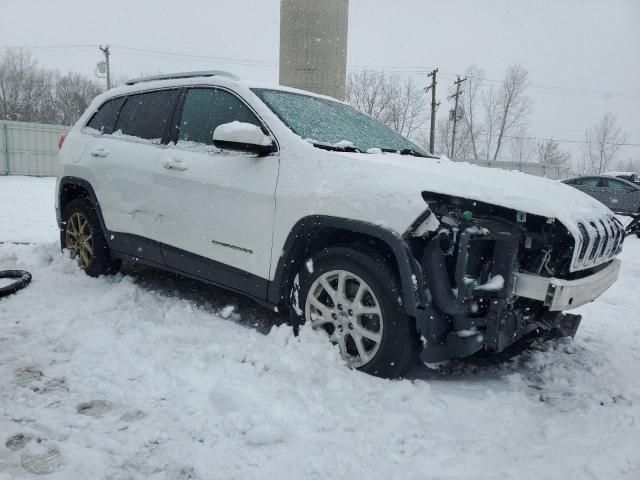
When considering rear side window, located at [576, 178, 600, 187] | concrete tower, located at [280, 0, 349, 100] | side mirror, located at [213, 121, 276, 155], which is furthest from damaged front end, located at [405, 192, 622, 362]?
rear side window, located at [576, 178, 600, 187]

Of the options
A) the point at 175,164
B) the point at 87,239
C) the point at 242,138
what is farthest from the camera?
the point at 87,239

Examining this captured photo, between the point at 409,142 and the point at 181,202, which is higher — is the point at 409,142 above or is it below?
above

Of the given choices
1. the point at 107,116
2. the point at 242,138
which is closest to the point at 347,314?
the point at 242,138

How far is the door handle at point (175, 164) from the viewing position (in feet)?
12.5

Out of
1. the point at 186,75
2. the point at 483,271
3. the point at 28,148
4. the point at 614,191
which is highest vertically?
the point at 186,75

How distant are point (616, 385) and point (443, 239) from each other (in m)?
1.47

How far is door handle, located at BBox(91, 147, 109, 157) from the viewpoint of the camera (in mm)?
4578

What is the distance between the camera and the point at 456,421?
2.60 meters

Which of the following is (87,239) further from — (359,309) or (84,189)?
(359,309)

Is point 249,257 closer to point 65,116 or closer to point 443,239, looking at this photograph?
point 443,239

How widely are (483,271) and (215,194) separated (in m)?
1.87

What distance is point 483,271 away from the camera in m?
2.79

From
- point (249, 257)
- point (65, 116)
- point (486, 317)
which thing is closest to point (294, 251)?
point (249, 257)

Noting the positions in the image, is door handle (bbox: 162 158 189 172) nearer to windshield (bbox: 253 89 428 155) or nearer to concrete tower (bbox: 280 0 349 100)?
windshield (bbox: 253 89 428 155)
